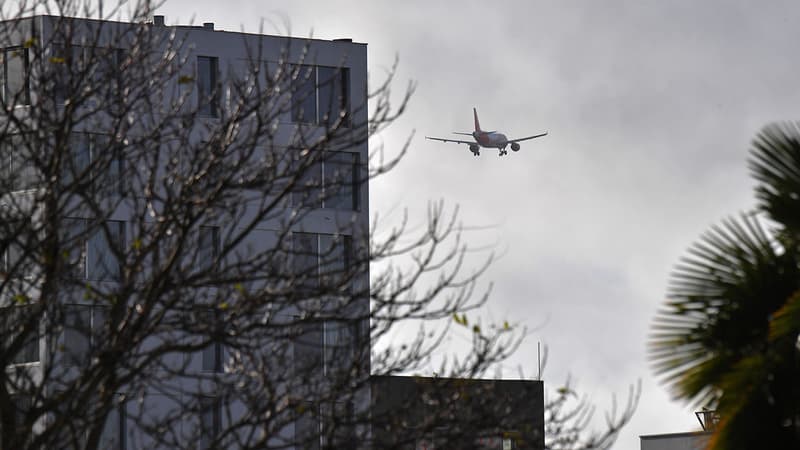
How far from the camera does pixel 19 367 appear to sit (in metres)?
13.7

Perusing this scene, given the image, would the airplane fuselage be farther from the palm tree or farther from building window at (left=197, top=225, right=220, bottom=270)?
the palm tree

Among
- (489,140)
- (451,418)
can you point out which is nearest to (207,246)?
(451,418)

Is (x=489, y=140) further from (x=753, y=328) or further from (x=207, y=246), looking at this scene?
(x=753, y=328)

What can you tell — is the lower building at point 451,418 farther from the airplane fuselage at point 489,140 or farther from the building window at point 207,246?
the airplane fuselage at point 489,140

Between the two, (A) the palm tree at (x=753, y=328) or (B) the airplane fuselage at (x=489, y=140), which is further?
(B) the airplane fuselage at (x=489, y=140)

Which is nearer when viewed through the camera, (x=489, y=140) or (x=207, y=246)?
(x=207, y=246)

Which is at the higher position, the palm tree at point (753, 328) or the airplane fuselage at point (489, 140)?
the airplane fuselage at point (489, 140)

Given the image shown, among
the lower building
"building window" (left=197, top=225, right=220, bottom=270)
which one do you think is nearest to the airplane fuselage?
"building window" (left=197, top=225, right=220, bottom=270)

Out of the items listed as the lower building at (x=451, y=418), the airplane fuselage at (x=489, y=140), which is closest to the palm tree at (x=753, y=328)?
the lower building at (x=451, y=418)

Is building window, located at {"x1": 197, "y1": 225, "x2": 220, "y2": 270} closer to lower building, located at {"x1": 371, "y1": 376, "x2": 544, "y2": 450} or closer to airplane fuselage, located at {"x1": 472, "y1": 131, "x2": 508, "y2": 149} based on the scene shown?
lower building, located at {"x1": 371, "y1": 376, "x2": 544, "y2": 450}

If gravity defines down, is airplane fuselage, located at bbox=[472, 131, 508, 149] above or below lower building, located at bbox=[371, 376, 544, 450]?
above

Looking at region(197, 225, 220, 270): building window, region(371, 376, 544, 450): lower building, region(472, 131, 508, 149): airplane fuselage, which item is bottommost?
region(371, 376, 544, 450): lower building

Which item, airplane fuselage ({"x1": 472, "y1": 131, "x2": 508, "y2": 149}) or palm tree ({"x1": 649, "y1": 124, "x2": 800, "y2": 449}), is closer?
palm tree ({"x1": 649, "y1": 124, "x2": 800, "y2": 449})

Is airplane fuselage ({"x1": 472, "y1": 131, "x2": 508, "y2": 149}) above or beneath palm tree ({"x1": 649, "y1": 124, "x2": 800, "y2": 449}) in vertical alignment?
above
